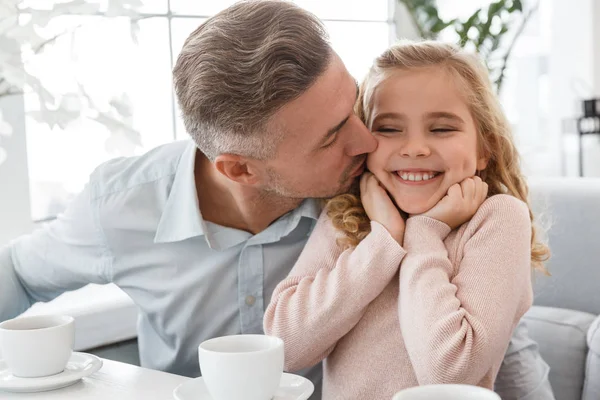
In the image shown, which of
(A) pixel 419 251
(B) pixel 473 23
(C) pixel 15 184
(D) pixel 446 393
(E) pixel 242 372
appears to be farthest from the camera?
(B) pixel 473 23

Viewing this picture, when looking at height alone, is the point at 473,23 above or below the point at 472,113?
above

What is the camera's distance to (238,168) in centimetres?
154

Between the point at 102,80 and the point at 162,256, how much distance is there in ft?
2.72

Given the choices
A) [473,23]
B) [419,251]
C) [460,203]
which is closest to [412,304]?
[419,251]

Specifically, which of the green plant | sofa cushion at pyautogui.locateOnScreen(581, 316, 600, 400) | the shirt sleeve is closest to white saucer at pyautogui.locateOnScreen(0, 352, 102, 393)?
the shirt sleeve

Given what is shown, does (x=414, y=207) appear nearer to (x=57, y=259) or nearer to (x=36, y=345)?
(x=36, y=345)

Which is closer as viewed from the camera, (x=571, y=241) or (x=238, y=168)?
(x=238, y=168)

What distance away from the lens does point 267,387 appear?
3.30 ft

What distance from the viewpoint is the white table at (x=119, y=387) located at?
1.17m

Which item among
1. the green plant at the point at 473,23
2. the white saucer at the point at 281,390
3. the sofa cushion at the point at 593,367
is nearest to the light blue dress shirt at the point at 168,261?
the sofa cushion at the point at 593,367

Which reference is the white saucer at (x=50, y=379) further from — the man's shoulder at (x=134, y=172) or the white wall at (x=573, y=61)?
the white wall at (x=573, y=61)

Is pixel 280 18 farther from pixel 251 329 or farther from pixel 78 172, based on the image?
pixel 78 172

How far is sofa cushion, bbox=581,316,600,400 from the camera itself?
1.77 meters

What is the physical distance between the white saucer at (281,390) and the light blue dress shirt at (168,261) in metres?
0.47
